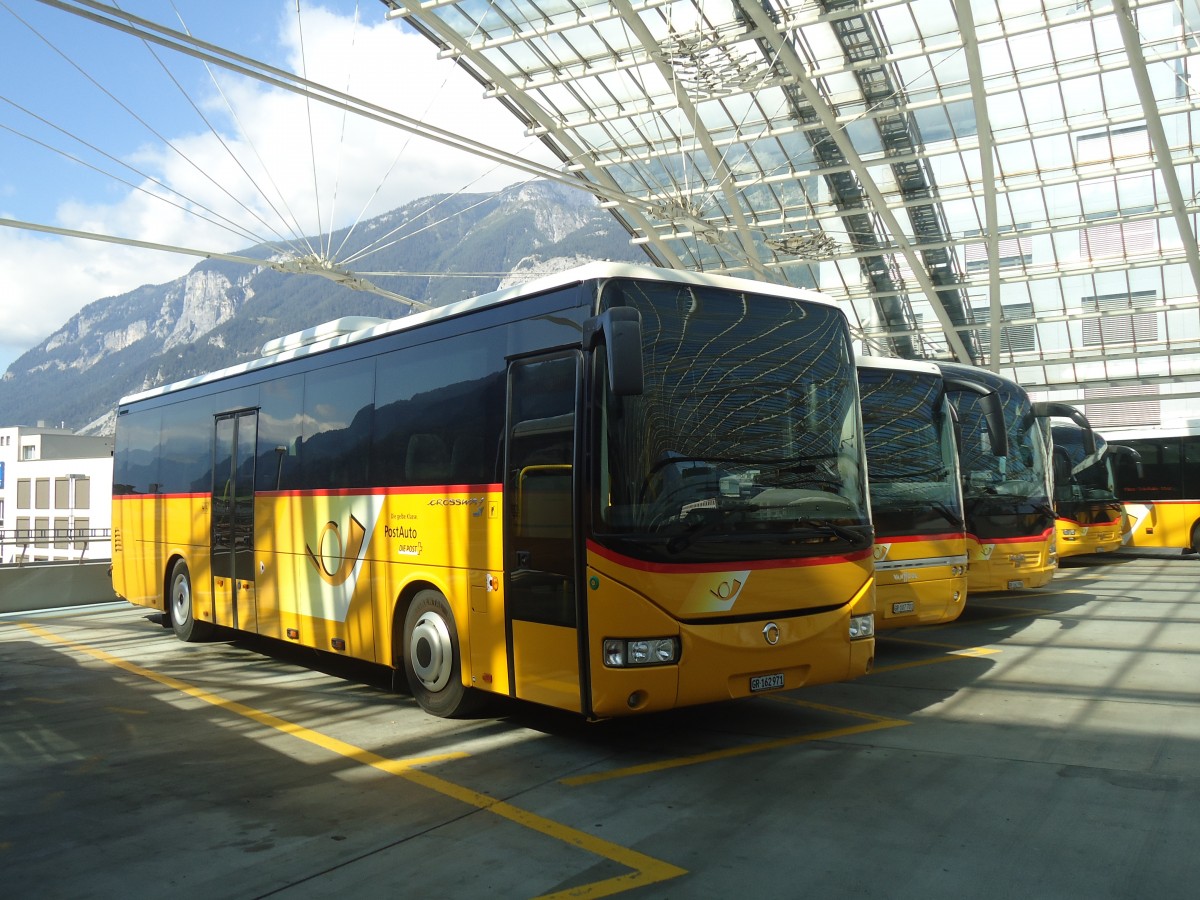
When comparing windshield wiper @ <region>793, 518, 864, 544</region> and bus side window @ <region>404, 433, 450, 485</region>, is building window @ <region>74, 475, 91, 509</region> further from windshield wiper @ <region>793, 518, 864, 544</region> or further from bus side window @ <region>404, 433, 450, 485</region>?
windshield wiper @ <region>793, 518, 864, 544</region>

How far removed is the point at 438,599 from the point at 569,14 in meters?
19.4

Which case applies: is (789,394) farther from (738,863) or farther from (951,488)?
(951,488)

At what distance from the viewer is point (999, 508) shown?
13.1 m

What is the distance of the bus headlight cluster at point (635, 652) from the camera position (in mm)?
6184

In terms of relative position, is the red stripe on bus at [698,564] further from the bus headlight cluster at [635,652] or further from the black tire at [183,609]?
the black tire at [183,609]

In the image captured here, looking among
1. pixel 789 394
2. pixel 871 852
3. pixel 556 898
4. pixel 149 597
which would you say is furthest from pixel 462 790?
pixel 149 597

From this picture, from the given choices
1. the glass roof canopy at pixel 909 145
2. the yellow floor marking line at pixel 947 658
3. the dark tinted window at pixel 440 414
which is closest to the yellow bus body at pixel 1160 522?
the glass roof canopy at pixel 909 145

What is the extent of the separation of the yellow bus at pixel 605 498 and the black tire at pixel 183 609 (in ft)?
13.6

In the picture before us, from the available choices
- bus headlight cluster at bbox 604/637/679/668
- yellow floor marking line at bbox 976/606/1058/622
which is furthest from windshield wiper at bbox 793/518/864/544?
yellow floor marking line at bbox 976/606/1058/622

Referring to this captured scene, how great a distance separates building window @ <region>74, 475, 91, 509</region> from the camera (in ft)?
266

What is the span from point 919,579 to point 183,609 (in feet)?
28.3

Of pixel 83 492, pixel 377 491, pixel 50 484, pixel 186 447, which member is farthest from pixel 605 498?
pixel 50 484

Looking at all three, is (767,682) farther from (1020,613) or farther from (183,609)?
(1020,613)

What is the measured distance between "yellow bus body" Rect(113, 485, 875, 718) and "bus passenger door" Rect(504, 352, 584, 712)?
23mm
